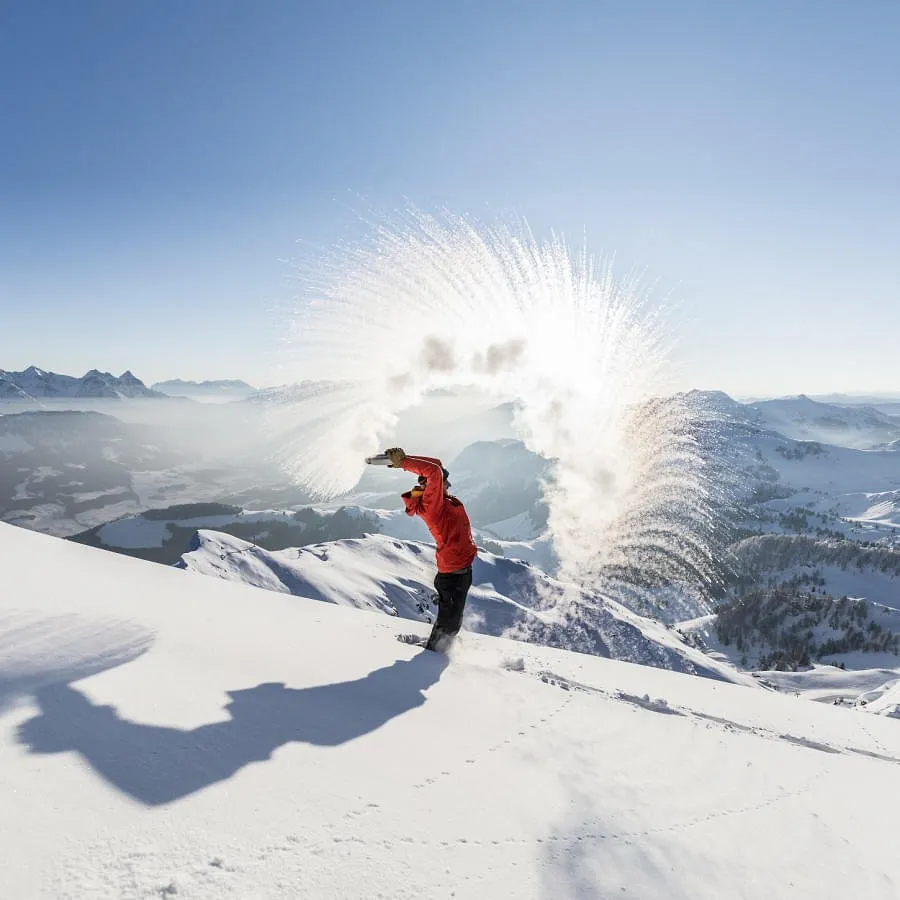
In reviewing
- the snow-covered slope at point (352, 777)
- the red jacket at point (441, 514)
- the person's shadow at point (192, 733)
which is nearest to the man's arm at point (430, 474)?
the red jacket at point (441, 514)

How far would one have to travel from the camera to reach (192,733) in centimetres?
446

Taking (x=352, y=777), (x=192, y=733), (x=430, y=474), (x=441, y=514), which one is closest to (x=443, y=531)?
(x=441, y=514)

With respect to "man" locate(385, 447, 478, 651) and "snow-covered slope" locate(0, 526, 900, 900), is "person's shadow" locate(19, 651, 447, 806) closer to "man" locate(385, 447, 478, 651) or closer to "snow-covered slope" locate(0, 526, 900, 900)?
"snow-covered slope" locate(0, 526, 900, 900)

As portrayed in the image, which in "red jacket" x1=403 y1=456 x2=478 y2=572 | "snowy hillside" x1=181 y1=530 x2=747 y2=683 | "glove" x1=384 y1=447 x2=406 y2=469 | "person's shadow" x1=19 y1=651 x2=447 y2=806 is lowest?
"snowy hillside" x1=181 y1=530 x2=747 y2=683

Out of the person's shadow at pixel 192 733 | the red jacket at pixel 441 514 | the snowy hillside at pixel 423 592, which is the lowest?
the snowy hillside at pixel 423 592

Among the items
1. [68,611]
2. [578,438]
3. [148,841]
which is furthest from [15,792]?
[578,438]

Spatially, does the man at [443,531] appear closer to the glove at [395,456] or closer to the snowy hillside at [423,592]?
the glove at [395,456]

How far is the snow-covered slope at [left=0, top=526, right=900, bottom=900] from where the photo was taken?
3.16 metres

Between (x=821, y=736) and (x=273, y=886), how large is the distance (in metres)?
11.2

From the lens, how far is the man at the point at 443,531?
367 inches

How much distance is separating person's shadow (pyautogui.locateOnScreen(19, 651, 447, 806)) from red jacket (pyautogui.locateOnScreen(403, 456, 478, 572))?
3.72m

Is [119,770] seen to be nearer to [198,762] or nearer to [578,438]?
[198,762]

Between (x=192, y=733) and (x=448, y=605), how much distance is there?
18.8 feet

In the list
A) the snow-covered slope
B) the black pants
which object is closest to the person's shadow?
Answer: the snow-covered slope
